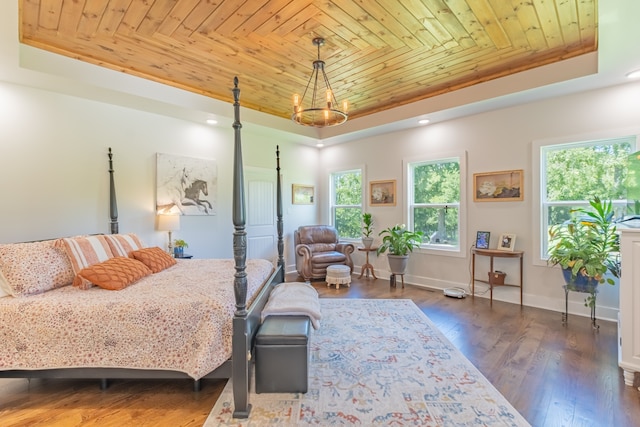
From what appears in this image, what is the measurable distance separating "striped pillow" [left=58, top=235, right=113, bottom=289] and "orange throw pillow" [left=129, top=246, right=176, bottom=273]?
23 centimetres

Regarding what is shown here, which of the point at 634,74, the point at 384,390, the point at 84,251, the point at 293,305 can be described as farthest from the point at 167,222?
the point at 634,74

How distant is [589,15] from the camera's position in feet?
8.53

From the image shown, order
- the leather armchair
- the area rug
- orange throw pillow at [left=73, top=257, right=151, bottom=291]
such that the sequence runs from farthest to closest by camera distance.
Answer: the leather armchair, orange throw pillow at [left=73, top=257, right=151, bottom=291], the area rug

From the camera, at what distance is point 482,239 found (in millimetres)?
4359

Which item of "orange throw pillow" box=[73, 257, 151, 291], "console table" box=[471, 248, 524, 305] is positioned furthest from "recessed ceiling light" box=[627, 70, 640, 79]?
"orange throw pillow" box=[73, 257, 151, 291]

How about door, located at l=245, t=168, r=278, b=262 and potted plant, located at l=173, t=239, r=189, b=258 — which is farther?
door, located at l=245, t=168, r=278, b=262

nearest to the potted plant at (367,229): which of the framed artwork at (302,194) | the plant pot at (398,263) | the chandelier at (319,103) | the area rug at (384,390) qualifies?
the plant pot at (398,263)

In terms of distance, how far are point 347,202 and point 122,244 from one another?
4.27m

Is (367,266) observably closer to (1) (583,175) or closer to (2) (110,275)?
(1) (583,175)

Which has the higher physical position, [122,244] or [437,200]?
[437,200]

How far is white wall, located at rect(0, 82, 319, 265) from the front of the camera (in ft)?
10.8

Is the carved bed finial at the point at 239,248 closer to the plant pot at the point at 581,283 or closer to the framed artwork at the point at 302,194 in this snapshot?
the plant pot at the point at 581,283

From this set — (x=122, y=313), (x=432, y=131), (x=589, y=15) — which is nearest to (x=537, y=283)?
(x=432, y=131)

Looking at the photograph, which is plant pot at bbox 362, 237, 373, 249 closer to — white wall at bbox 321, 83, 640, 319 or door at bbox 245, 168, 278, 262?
white wall at bbox 321, 83, 640, 319
